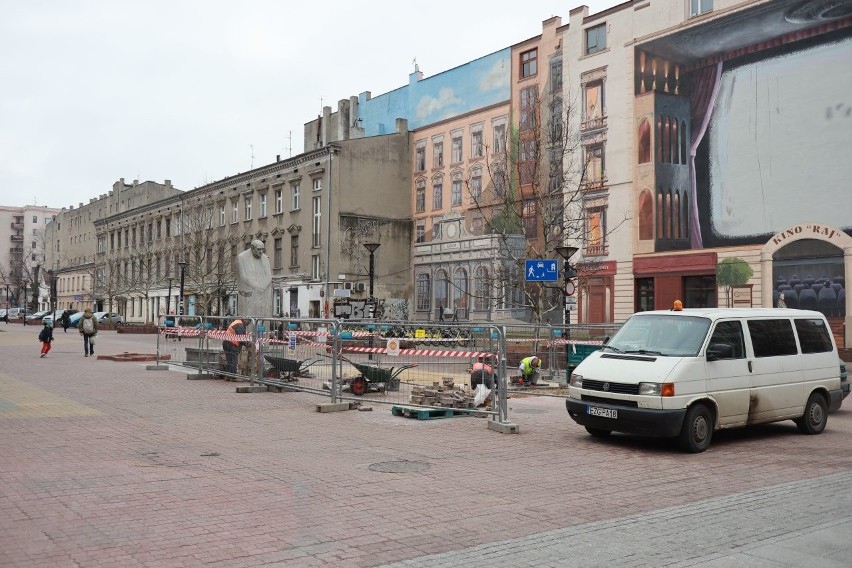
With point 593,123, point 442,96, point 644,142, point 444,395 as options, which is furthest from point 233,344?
point 442,96

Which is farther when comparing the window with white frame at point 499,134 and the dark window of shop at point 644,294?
the window with white frame at point 499,134

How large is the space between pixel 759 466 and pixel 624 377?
185cm

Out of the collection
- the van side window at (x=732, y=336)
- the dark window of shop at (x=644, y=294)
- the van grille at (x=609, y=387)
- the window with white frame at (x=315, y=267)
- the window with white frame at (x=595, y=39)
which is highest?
the window with white frame at (x=595, y=39)

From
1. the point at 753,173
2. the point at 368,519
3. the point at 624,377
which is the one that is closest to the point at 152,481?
the point at 368,519

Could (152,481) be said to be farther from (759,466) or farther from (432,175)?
(432,175)

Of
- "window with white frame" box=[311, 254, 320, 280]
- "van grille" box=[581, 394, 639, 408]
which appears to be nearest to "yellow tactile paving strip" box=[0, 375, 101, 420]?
"van grille" box=[581, 394, 639, 408]

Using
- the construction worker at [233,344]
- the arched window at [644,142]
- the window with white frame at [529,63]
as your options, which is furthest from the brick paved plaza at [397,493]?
the window with white frame at [529,63]

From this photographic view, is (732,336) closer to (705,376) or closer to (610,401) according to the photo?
(705,376)

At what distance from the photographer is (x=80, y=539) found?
5.38 metres

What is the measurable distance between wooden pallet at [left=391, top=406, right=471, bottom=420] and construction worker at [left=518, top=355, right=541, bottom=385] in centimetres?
460

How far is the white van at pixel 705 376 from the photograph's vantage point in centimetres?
939

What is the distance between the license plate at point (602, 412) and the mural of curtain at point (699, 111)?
91.4 feet

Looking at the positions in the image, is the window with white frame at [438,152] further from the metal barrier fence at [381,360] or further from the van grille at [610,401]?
the van grille at [610,401]

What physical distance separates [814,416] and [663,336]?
2918mm
